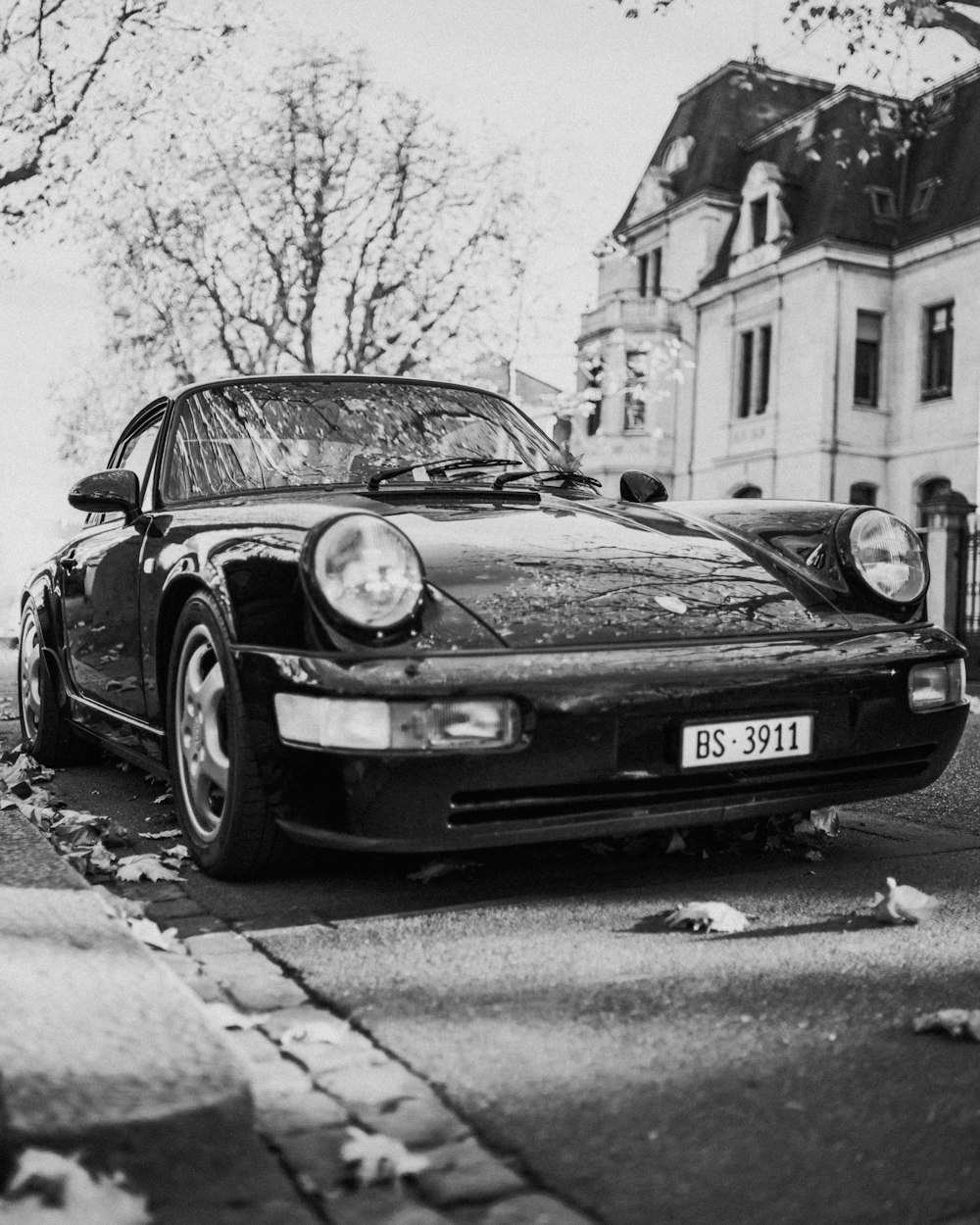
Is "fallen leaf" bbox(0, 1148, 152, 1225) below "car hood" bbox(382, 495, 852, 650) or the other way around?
below

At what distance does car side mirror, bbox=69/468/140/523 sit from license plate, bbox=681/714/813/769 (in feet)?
7.21

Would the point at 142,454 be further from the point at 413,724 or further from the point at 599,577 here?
the point at 413,724

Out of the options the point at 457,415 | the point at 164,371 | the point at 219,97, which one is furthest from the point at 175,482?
the point at 164,371

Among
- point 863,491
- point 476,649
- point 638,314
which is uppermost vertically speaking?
point 638,314

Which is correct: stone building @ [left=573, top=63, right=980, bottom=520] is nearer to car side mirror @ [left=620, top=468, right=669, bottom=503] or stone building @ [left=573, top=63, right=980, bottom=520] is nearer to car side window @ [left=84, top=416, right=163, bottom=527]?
car side mirror @ [left=620, top=468, right=669, bottom=503]

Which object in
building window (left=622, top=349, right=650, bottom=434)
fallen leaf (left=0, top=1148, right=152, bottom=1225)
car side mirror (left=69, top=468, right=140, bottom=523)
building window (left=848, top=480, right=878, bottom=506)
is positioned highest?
building window (left=622, top=349, right=650, bottom=434)

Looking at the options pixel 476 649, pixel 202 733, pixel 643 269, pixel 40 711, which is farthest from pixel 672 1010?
pixel 643 269

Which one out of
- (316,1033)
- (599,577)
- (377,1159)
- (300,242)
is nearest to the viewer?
(377,1159)

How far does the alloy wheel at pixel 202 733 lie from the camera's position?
3508mm

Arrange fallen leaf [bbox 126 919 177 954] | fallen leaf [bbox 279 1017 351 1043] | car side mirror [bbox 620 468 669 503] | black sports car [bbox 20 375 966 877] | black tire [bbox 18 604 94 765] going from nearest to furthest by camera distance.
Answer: fallen leaf [bbox 279 1017 351 1043] → fallen leaf [bbox 126 919 177 954] → black sports car [bbox 20 375 966 877] → car side mirror [bbox 620 468 669 503] → black tire [bbox 18 604 94 765]

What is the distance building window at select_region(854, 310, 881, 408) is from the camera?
28.5 m

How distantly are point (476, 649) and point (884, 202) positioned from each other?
28721 mm

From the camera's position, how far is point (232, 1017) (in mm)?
2414

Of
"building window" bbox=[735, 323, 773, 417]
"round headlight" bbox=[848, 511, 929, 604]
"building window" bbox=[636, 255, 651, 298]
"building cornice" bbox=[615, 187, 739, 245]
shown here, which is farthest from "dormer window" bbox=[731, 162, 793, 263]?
"round headlight" bbox=[848, 511, 929, 604]
